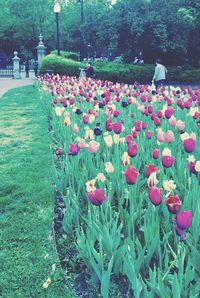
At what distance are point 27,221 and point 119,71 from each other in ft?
69.4

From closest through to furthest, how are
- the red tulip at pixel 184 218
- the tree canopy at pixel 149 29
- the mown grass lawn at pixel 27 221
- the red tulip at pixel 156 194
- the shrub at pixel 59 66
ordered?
the red tulip at pixel 184 218
the red tulip at pixel 156 194
the mown grass lawn at pixel 27 221
the shrub at pixel 59 66
the tree canopy at pixel 149 29

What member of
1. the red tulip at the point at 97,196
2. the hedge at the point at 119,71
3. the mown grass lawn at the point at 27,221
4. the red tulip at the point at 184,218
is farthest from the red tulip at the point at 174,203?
the hedge at the point at 119,71

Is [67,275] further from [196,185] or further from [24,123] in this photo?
[24,123]

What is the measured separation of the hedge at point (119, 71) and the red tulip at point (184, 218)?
1913cm

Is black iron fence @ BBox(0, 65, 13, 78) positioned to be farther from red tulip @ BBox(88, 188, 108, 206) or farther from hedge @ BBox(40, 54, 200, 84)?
red tulip @ BBox(88, 188, 108, 206)

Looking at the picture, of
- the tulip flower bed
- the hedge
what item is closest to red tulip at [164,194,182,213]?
the tulip flower bed

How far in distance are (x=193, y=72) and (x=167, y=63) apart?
2.39 m

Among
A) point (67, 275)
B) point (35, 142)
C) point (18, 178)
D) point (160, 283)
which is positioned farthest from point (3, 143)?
point (160, 283)

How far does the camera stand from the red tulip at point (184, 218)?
6.84ft

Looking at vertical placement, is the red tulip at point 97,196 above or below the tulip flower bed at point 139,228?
above

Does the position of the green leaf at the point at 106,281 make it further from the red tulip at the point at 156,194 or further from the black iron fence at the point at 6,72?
the black iron fence at the point at 6,72

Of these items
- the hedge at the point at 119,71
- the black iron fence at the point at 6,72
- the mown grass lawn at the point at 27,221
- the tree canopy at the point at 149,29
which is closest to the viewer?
the mown grass lawn at the point at 27,221

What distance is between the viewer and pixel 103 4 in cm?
3097

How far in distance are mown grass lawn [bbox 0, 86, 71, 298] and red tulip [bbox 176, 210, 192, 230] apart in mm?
968
